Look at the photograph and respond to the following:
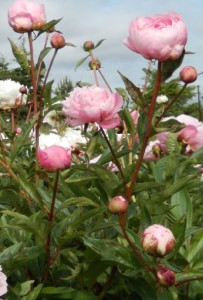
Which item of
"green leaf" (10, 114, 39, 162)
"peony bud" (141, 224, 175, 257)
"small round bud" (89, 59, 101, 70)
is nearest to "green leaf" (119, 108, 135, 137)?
"green leaf" (10, 114, 39, 162)

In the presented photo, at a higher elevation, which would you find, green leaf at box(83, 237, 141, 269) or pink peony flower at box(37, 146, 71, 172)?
pink peony flower at box(37, 146, 71, 172)

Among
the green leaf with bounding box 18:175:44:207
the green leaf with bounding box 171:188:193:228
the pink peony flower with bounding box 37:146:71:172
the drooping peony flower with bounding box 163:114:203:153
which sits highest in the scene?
the pink peony flower with bounding box 37:146:71:172

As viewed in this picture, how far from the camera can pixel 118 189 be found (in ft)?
4.33

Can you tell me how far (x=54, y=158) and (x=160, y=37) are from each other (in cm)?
28

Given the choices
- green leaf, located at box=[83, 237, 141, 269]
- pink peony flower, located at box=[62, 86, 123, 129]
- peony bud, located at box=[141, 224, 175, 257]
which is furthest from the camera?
pink peony flower, located at box=[62, 86, 123, 129]

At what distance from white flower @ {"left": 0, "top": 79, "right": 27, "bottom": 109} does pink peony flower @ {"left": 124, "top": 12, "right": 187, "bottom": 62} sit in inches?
43.8

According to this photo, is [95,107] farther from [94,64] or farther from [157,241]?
[94,64]

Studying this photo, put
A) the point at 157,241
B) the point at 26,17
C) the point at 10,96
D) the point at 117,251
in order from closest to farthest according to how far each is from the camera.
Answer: the point at 157,241, the point at 117,251, the point at 26,17, the point at 10,96

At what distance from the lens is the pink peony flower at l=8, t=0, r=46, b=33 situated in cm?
166

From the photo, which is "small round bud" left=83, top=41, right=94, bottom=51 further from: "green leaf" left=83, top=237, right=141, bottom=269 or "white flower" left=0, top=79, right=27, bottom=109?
"green leaf" left=83, top=237, right=141, bottom=269

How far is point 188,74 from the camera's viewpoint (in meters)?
1.22

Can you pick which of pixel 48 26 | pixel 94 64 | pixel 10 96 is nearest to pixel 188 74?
pixel 48 26

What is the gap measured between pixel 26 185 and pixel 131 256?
0.91 feet

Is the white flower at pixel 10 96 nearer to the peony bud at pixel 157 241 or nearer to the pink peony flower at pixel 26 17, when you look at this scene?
the pink peony flower at pixel 26 17
